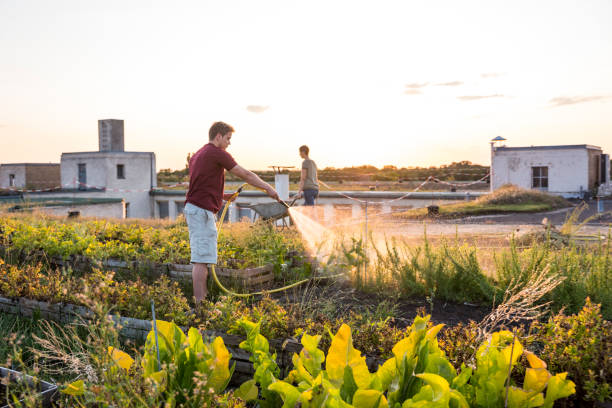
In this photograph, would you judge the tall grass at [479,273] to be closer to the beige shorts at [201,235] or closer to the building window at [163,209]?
the beige shorts at [201,235]

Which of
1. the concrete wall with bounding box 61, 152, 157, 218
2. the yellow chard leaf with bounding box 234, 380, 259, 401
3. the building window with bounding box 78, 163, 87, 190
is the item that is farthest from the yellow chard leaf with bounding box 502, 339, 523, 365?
the building window with bounding box 78, 163, 87, 190

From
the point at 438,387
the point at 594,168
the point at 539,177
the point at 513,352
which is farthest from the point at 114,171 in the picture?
the point at 438,387

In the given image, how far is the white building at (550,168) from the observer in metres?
25.3

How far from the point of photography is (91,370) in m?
2.27

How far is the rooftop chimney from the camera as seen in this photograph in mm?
34219

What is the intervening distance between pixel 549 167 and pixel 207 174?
24.5 meters

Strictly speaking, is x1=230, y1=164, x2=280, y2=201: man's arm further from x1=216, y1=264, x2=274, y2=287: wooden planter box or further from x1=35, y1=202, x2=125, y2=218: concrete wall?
x1=35, y1=202, x2=125, y2=218: concrete wall

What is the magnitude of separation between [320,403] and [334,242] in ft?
14.9

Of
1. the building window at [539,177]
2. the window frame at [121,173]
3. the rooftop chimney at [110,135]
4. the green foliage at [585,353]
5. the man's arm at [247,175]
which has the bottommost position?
the green foliage at [585,353]

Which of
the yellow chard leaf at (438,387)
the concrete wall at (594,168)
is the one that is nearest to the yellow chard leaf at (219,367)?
the yellow chard leaf at (438,387)

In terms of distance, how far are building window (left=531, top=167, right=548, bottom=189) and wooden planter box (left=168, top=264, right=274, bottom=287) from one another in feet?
75.4

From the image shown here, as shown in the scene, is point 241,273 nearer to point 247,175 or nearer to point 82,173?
point 247,175

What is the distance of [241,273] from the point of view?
19.6ft

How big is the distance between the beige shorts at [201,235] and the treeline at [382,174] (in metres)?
29.6
